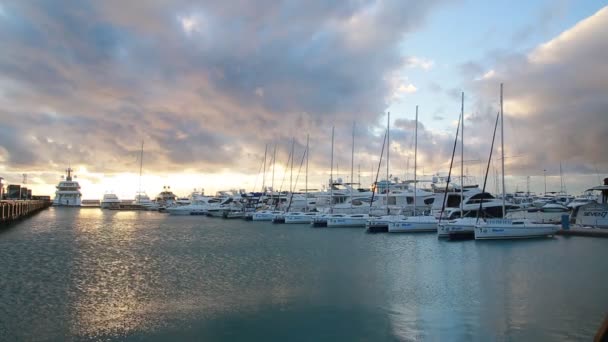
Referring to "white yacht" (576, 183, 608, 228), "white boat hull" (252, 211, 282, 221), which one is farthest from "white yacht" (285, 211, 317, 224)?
"white yacht" (576, 183, 608, 228)

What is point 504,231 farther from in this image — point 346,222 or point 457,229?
point 346,222

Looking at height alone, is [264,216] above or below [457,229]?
above

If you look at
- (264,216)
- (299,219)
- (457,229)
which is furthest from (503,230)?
(264,216)

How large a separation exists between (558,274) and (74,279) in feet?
90.1

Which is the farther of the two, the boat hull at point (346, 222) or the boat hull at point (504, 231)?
the boat hull at point (346, 222)

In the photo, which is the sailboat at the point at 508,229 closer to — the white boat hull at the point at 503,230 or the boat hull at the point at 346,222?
the white boat hull at the point at 503,230

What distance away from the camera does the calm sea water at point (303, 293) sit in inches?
617

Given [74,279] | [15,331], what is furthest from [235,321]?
[74,279]

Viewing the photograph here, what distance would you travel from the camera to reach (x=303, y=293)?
69.7 ft

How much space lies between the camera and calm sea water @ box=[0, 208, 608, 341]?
1568 cm

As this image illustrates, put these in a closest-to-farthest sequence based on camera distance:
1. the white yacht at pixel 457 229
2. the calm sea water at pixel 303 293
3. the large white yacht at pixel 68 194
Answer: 1. the calm sea water at pixel 303 293
2. the white yacht at pixel 457 229
3. the large white yacht at pixel 68 194

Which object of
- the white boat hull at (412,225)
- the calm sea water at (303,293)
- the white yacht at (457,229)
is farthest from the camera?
the white boat hull at (412,225)

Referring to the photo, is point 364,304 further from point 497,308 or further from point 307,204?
point 307,204

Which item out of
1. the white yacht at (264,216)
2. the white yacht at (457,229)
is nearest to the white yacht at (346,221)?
the white yacht at (457,229)
